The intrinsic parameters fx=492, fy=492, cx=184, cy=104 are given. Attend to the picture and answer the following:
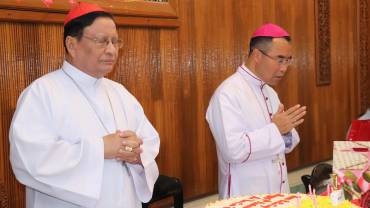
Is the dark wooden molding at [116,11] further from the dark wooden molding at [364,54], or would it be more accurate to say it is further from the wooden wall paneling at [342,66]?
the dark wooden molding at [364,54]

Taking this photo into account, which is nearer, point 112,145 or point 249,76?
point 112,145

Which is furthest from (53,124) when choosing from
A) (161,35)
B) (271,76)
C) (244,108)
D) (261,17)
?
(261,17)

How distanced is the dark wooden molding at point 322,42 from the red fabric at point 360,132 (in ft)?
10.9

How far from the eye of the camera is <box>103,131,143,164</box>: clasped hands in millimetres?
2553

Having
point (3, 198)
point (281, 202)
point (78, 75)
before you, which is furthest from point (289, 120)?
point (3, 198)

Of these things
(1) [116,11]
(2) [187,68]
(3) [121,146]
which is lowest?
(3) [121,146]

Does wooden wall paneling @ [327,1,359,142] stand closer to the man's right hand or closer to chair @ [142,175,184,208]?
chair @ [142,175,184,208]

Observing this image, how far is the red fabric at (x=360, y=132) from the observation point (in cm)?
329

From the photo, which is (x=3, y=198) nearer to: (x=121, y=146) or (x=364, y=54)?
(x=121, y=146)

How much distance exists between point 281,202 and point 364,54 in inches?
229

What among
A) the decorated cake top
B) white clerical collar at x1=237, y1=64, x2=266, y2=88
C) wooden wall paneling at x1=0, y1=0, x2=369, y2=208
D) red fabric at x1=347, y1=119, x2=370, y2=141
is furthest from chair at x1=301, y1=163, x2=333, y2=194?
the decorated cake top

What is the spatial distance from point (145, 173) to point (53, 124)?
60cm

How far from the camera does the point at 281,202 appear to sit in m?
2.40

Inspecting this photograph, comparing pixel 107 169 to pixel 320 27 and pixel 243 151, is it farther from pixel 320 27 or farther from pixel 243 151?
pixel 320 27
